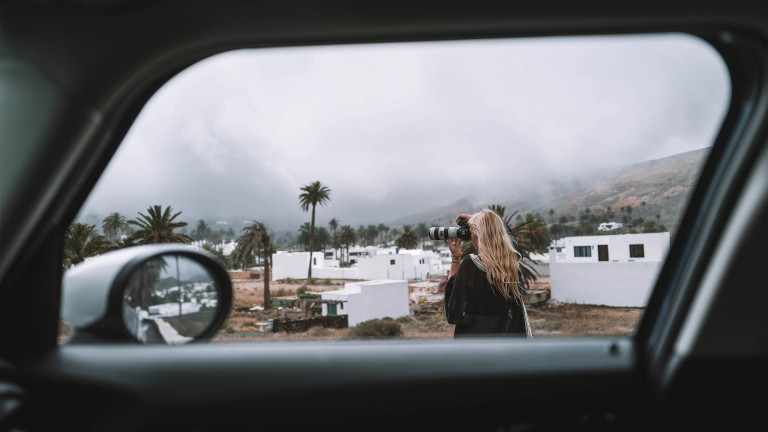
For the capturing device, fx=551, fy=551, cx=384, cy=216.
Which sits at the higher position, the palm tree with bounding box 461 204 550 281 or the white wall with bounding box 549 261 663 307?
the palm tree with bounding box 461 204 550 281

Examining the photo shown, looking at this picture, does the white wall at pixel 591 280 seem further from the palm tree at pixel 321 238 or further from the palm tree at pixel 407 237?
the palm tree at pixel 321 238

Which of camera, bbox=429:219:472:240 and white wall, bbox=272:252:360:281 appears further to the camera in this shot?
white wall, bbox=272:252:360:281

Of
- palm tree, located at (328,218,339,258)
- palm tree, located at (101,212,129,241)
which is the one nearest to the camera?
palm tree, located at (101,212,129,241)

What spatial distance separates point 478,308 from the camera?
309cm

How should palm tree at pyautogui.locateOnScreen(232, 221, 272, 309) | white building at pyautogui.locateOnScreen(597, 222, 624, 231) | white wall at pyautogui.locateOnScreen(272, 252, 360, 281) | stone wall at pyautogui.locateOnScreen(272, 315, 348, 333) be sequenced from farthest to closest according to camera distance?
white wall at pyautogui.locateOnScreen(272, 252, 360, 281) < white building at pyautogui.locateOnScreen(597, 222, 624, 231) < palm tree at pyautogui.locateOnScreen(232, 221, 272, 309) < stone wall at pyautogui.locateOnScreen(272, 315, 348, 333)

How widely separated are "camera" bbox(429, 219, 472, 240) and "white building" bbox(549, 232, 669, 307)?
72 cm

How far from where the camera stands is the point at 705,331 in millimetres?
1360

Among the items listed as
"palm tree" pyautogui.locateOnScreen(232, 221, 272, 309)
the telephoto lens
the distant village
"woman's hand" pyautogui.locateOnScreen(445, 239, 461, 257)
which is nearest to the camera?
the distant village

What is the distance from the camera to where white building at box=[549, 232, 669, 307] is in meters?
2.96

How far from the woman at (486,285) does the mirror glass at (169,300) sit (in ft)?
5.04

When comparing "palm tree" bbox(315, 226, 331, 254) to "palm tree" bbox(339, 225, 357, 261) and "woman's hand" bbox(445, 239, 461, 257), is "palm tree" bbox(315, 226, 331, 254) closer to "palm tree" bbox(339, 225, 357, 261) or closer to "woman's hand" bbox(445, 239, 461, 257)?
"palm tree" bbox(339, 225, 357, 261)

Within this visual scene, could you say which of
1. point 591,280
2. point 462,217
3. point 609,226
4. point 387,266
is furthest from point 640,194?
point 387,266

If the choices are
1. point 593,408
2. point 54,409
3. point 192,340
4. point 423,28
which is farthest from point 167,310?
point 593,408

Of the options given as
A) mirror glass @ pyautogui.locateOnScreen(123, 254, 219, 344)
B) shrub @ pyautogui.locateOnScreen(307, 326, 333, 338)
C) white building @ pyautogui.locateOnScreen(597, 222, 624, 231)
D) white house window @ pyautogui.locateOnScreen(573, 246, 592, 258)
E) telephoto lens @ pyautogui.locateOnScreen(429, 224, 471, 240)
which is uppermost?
telephoto lens @ pyautogui.locateOnScreen(429, 224, 471, 240)
